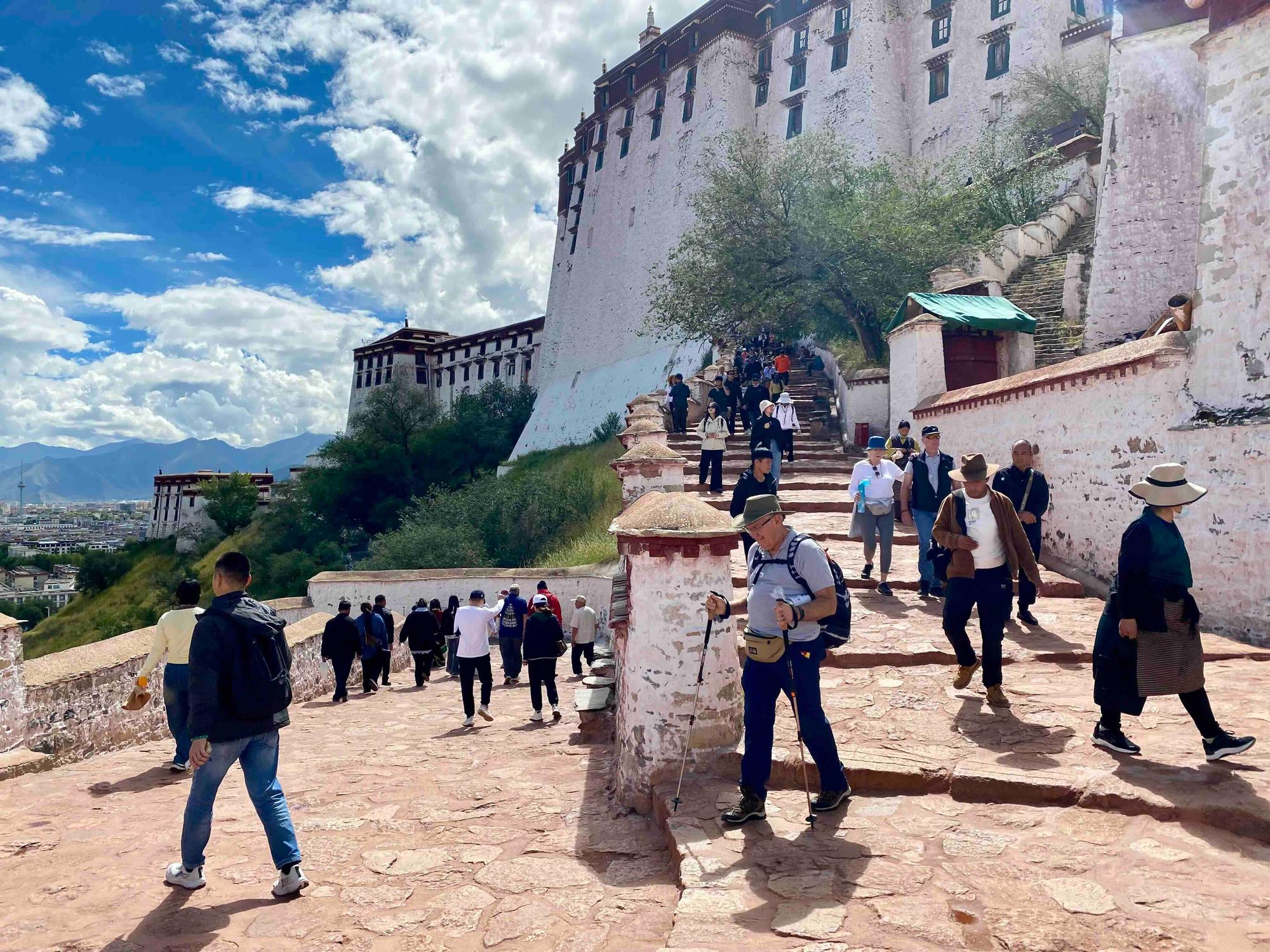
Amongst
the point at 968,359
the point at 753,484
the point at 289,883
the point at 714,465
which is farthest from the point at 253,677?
the point at 968,359

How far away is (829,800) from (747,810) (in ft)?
1.37

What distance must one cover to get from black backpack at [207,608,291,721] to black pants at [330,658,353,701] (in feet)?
22.5

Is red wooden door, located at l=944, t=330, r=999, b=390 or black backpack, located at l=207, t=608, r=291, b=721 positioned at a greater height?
red wooden door, located at l=944, t=330, r=999, b=390

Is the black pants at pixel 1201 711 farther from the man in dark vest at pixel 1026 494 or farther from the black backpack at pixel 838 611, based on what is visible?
the man in dark vest at pixel 1026 494

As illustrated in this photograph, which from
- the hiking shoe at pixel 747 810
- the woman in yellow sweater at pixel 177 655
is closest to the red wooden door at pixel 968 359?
the hiking shoe at pixel 747 810

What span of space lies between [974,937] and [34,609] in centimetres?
7784

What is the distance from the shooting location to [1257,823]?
3.47m

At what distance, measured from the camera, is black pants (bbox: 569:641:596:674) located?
38.5 feet

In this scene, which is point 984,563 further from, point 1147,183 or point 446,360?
point 446,360

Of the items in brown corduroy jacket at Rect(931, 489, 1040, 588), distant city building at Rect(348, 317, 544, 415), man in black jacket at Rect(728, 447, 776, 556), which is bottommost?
brown corduroy jacket at Rect(931, 489, 1040, 588)

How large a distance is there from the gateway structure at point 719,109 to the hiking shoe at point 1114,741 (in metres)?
30.3

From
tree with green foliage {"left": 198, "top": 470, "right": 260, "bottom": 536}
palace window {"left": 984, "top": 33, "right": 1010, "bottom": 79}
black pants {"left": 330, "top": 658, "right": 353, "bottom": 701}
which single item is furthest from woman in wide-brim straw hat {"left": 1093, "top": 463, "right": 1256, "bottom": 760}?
tree with green foliage {"left": 198, "top": 470, "right": 260, "bottom": 536}

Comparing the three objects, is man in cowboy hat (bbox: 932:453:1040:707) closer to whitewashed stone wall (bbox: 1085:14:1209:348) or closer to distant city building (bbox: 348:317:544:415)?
whitewashed stone wall (bbox: 1085:14:1209:348)

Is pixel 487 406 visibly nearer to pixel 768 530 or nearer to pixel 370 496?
pixel 370 496
